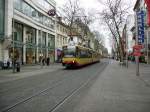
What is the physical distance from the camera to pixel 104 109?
9.66 metres

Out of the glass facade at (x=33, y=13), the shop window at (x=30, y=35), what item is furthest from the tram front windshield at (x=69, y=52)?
the shop window at (x=30, y=35)

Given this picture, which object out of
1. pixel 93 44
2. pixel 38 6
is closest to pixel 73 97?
pixel 38 6

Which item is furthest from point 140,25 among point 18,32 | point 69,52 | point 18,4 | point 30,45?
point 30,45

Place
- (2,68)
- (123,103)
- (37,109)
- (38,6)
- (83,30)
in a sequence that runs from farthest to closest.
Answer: (83,30)
(38,6)
(2,68)
(123,103)
(37,109)

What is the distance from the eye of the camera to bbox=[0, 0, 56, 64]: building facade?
39906mm

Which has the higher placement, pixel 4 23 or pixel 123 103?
pixel 4 23

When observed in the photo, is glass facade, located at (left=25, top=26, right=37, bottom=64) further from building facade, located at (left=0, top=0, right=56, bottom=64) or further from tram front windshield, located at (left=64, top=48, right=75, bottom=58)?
tram front windshield, located at (left=64, top=48, right=75, bottom=58)

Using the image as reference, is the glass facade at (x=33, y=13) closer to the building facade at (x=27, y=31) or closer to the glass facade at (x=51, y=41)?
the building facade at (x=27, y=31)

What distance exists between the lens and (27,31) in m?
52.7

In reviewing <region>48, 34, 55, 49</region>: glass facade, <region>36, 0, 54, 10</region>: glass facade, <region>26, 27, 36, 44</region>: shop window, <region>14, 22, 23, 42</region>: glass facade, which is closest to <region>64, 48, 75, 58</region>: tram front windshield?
<region>14, 22, 23, 42</region>: glass facade

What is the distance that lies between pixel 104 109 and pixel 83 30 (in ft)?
235

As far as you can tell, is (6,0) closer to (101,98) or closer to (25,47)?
(25,47)

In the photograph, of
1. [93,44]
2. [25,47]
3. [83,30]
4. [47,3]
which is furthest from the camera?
[93,44]

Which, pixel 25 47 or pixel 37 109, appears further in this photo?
pixel 25 47
